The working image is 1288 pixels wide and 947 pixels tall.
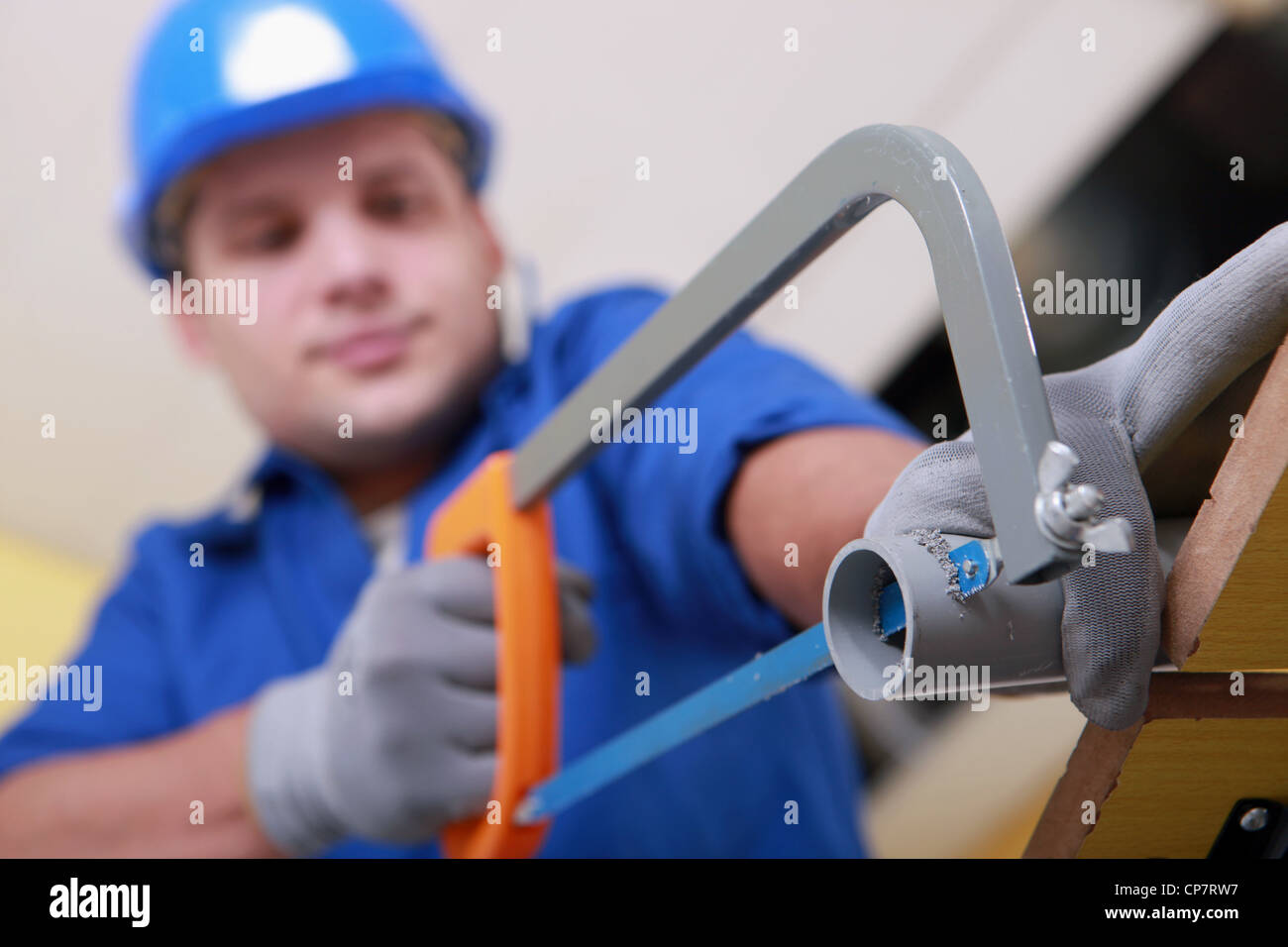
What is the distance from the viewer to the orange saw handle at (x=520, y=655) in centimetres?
59

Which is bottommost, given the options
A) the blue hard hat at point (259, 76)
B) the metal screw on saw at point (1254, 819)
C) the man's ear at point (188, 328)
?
the metal screw on saw at point (1254, 819)

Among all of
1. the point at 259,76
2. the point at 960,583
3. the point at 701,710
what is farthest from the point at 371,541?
the point at 960,583

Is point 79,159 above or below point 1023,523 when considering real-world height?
above

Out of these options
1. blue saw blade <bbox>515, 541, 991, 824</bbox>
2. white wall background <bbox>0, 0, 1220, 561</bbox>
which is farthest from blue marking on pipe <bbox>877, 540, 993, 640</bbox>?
white wall background <bbox>0, 0, 1220, 561</bbox>

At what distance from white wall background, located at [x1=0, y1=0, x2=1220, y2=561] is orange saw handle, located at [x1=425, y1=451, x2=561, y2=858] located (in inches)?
33.8

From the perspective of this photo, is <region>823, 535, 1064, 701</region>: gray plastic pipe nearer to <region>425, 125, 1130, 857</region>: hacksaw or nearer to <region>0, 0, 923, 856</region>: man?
<region>425, 125, 1130, 857</region>: hacksaw

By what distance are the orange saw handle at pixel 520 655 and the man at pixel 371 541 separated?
45mm

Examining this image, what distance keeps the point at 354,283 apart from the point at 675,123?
70cm

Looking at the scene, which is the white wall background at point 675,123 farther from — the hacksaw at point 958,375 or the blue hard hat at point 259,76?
the hacksaw at point 958,375

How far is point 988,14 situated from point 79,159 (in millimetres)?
1169

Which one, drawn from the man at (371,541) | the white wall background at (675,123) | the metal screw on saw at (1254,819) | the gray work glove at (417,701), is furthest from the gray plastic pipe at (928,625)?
the white wall background at (675,123)
